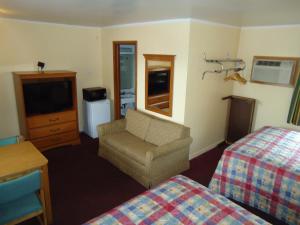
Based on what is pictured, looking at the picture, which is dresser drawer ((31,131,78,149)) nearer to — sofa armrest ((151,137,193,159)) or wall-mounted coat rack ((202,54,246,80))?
sofa armrest ((151,137,193,159))

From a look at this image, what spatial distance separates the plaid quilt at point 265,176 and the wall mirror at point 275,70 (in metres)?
1.19

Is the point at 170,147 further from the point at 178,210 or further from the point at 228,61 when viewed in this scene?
the point at 228,61

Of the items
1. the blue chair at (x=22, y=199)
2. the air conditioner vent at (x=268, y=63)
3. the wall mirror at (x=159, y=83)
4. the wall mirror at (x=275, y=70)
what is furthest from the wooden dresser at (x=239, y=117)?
the blue chair at (x=22, y=199)

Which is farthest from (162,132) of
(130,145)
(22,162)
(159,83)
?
(22,162)

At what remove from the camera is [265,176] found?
2.53 m

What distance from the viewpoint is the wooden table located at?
2082mm

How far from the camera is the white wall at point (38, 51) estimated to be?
12.8 feet

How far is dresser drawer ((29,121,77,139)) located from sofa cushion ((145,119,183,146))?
1.58 metres

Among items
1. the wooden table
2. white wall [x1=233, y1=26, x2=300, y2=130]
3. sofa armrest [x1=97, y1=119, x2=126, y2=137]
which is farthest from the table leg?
white wall [x1=233, y1=26, x2=300, y2=130]

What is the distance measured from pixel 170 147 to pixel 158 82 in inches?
51.9

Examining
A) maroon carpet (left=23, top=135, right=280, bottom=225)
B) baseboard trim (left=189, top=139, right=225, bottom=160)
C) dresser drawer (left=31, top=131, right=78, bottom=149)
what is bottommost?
maroon carpet (left=23, top=135, right=280, bottom=225)

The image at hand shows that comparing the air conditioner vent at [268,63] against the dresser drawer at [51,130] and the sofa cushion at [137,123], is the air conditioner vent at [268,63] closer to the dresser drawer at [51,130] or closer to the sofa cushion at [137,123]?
the sofa cushion at [137,123]

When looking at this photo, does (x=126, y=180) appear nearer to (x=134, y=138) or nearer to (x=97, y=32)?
(x=134, y=138)

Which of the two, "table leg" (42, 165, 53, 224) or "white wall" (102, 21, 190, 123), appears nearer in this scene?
"table leg" (42, 165, 53, 224)
